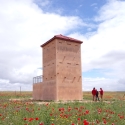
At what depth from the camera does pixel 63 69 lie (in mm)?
29859

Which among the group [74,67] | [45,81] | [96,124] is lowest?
[96,124]

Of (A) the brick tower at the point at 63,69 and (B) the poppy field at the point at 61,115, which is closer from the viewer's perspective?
(B) the poppy field at the point at 61,115

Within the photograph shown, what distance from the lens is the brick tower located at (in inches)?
1154

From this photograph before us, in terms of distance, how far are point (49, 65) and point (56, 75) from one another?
342 cm

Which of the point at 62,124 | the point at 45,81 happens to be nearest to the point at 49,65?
the point at 45,81

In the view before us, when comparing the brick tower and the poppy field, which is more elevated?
the brick tower

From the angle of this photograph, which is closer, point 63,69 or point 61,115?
point 61,115

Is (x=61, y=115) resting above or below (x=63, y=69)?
below

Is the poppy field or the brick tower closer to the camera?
the poppy field

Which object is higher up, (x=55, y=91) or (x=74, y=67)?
(x=74, y=67)

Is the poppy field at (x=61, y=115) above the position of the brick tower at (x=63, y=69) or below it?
below

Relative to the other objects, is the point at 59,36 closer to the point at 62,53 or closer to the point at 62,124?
the point at 62,53

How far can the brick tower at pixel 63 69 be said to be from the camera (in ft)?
96.2

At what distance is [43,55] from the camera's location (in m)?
35.1
